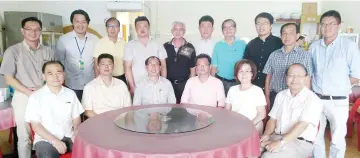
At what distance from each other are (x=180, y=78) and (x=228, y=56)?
0.57m

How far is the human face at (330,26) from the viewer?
253cm

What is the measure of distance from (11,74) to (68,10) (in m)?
3.54

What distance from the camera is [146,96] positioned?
2807mm

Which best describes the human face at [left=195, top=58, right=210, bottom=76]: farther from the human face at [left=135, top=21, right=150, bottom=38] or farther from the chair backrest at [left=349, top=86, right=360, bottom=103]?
the chair backrest at [left=349, top=86, right=360, bottom=103]

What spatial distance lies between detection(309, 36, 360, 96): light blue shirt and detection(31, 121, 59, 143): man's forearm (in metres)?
2.26

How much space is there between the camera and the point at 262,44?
2.96m

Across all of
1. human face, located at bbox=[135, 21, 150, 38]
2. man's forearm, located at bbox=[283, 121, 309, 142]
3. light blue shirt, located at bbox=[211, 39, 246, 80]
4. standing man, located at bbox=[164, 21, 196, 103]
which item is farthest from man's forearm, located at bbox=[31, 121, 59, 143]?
light blue shirt, located at bbox=[211, 39, 246, 80]

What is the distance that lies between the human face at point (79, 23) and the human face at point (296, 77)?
2.11 meters

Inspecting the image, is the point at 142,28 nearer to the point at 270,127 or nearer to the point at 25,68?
the point at 25,68

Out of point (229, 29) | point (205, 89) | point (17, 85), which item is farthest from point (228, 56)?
point (17, 85)

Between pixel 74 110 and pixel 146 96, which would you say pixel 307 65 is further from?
pixel 74 110

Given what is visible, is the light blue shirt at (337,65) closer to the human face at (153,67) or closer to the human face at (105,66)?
the human face at (153,67)

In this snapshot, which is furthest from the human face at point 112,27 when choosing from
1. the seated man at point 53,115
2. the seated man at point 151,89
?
the seated man at point 53,115

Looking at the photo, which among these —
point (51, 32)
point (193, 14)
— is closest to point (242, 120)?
point (51, 32)
